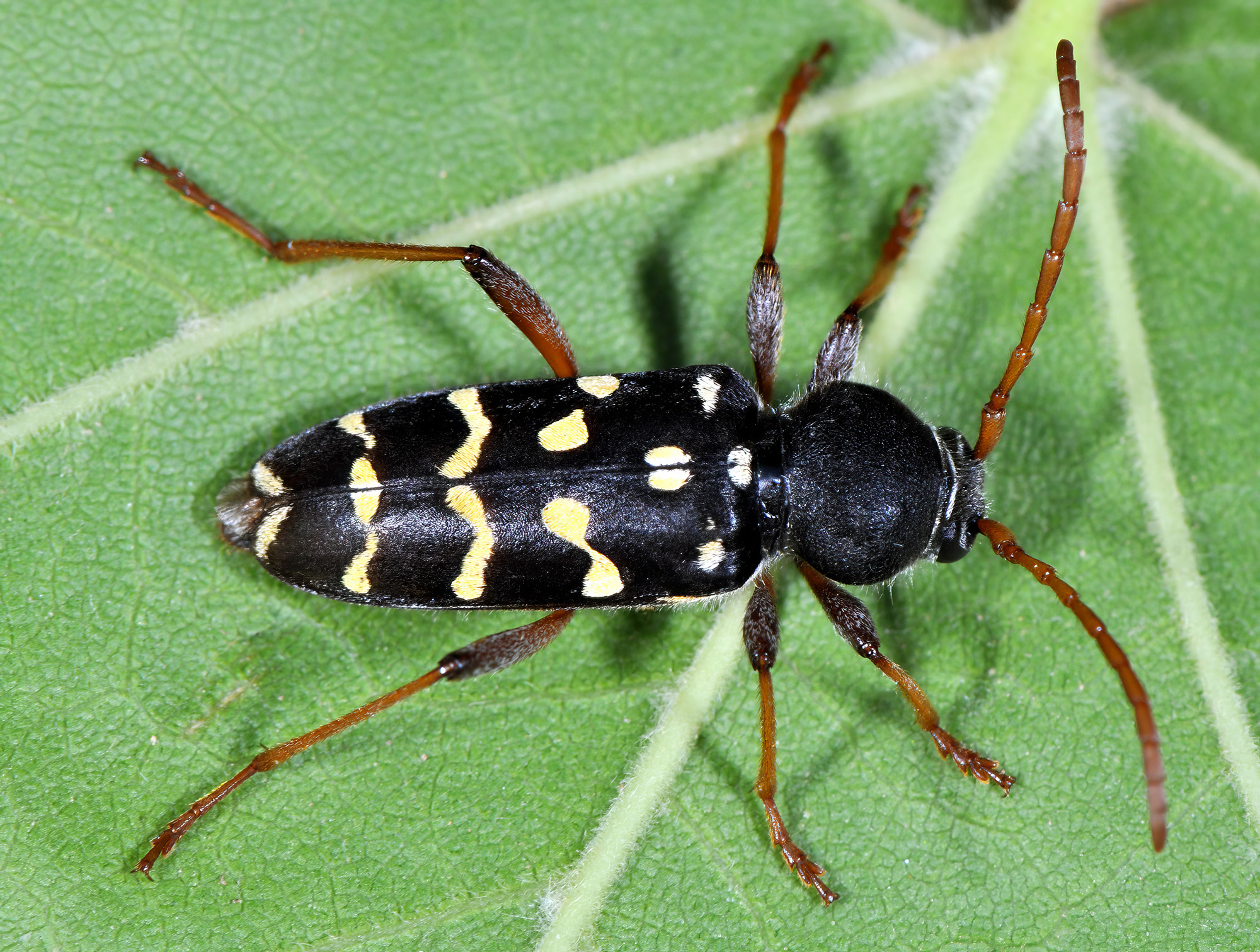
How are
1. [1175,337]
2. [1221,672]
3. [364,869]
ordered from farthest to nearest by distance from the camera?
[1175,337]
[1221,672]
[364,869]

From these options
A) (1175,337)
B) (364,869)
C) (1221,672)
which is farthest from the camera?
(1175,337)

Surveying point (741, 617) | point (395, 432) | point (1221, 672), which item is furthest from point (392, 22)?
point (1221, 672)

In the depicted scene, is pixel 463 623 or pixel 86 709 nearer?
pixel 86 709

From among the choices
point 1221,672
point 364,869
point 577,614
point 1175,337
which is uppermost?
point 1175,337

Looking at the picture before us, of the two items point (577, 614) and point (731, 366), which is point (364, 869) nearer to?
point (577, 614)

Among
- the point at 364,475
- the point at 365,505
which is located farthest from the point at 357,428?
the point at 365,505

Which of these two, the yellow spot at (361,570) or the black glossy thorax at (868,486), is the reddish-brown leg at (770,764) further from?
the yellow spot at (361,570)

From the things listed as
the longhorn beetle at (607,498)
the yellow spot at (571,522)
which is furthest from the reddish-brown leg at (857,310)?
the yellow spot at (571,522)

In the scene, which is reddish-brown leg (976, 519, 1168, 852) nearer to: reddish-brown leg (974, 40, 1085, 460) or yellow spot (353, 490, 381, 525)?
reddish-brown leg (974, 40, 1085, 460)
